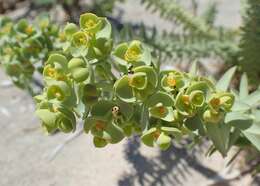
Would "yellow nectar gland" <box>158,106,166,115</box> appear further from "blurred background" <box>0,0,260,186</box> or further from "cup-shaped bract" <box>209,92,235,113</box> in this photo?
"blurred background" <box>0,0,260,186</box>

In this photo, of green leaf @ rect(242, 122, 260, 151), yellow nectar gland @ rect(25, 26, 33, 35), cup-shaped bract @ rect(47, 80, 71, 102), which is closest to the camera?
cup-shaped bract @ rect(47, 80, 71, 102)

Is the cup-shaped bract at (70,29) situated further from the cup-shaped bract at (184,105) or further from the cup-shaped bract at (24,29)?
the cup-shaped bract at (24,29)

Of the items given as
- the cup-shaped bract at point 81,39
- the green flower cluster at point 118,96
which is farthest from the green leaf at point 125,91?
the cup-shaped bract at point 81,39

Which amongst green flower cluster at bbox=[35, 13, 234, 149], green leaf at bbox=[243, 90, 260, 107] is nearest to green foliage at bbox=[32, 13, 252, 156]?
green flower cluster at bbox=[35, 13, 234, 149]

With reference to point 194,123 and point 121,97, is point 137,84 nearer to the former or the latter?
point 121,97

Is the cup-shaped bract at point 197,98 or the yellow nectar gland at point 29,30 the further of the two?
the yellow nectar gland at point 29,30

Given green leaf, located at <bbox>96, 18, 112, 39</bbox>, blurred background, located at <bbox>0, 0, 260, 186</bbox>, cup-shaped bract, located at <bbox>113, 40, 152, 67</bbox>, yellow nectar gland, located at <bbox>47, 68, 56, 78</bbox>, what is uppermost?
green leaf, located at <bbox>96, 18, 112, 39</bbox>

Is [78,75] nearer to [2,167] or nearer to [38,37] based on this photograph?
[38,37]

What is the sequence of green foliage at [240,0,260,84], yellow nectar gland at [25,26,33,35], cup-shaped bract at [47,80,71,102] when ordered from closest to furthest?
1. cup-shaped bract at [47,80,71,102]
2. yellow nectar gland at [25,26,33,35]
3. green foliage at [240,0,260,84]
